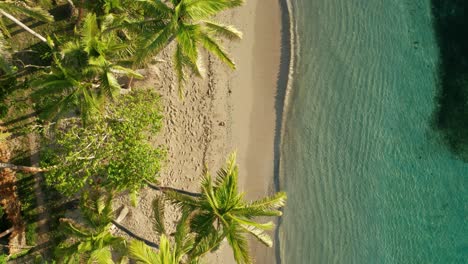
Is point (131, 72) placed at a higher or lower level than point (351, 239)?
higher

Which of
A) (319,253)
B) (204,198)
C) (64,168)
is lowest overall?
(319,253)

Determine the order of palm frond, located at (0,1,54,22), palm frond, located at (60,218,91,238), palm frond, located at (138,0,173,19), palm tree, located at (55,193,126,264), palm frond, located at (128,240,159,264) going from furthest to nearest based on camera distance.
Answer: palm frond, located at (60,218,91,238) < palm tree, located at (55,193,126,264) < palm frond, located at (0,1,54,22) < palm frond, located at (128,240,159,264) < palm frond, located at (138,0,173,19)

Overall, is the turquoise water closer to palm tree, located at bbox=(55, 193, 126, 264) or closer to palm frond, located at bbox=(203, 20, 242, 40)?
palm frond, located at bbox=(203, 20, 242, 40)

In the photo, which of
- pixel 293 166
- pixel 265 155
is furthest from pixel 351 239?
pixel 265 155

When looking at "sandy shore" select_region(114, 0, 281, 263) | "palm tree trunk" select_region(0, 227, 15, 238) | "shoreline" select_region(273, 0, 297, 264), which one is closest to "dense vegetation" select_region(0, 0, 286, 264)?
"palm tree trunk" select_region(0, 227, 15, 238)

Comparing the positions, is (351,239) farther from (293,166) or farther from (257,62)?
(257,62)

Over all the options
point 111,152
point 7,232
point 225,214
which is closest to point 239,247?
point 225,214

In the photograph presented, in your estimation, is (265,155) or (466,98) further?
(466,98)
